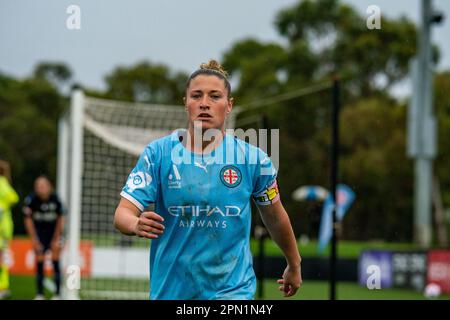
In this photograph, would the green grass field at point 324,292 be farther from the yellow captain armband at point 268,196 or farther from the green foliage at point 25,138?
the green foliage at point 25,138

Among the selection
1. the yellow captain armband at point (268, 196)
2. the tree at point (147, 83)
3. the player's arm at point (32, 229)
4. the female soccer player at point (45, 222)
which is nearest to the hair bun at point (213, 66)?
the yellow captain armband at point (268, 196)

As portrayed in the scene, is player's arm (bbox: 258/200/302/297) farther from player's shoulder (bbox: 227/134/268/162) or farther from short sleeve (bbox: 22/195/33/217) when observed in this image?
short sleeve (bbox: 22/195/33/217)

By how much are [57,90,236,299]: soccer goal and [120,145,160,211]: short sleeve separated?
8.75m

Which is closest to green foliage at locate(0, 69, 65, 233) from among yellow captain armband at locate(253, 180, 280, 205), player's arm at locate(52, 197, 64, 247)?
player's arm at locate(52, 197, 64, 247)

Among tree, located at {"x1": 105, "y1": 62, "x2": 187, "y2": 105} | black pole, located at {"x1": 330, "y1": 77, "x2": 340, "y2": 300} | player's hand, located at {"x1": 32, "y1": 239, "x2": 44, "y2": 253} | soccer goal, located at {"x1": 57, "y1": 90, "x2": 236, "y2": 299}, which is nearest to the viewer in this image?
black pole, located at {"x1": 330, "y1": 77, "x2": 340, "y2": 300}

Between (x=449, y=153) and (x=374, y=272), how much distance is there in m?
39.3

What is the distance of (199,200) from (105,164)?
36.2 ft

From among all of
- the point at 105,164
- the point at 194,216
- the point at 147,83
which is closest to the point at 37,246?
the point at 105,164

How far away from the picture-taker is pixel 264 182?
4.52m

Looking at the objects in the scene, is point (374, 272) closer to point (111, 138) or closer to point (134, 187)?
point (134, 187)

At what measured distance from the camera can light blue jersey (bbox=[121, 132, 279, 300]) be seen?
432 cm

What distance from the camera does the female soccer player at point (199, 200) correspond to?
432cm

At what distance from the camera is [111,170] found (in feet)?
49.3

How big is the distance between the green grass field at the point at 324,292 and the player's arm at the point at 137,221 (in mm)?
9736
